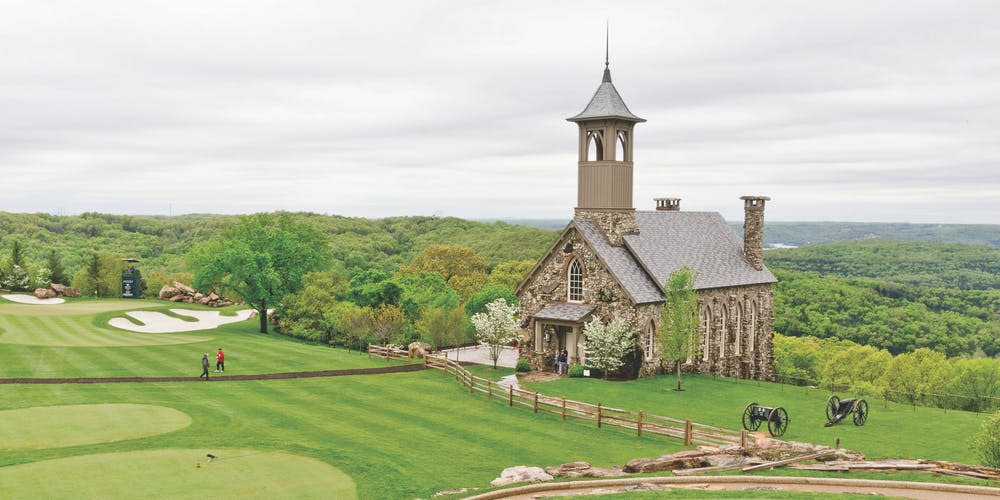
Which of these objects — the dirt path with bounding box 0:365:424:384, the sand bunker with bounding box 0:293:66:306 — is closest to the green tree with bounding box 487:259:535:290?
the dirt path with bounding box 0:365:424:384

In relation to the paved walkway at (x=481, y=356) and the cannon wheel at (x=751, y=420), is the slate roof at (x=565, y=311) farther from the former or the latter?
the cannon wheel at (x=751, y=420)

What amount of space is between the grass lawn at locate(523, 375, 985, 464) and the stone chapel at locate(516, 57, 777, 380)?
3292 millimetres

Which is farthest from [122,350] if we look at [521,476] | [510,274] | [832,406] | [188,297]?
[510,274]

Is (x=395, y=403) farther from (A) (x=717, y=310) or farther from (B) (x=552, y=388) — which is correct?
(A) (x=717, y=310)

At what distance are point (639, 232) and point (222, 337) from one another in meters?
27.2

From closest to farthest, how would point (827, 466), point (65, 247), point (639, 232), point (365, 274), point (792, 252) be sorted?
point (827, 466), point (639, 232), point (365, 274), point (65, 247), point (792, 252)

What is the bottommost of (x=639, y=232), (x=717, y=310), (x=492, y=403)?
(x=492, y=403)

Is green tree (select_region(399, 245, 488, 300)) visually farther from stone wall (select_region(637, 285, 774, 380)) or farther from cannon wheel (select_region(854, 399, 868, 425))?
cannon wheel (select_region(854, 399, 868, 425))

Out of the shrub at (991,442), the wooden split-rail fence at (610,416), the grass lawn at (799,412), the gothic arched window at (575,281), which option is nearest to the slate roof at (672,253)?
the gothic arched window at (575,281)

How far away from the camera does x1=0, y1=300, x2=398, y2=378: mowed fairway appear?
3822 cm

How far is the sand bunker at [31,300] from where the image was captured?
210ft

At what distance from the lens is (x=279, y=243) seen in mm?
60281

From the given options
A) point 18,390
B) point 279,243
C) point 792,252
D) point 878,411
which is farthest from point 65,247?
point 792,252

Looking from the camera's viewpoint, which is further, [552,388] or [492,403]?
[552,388]
